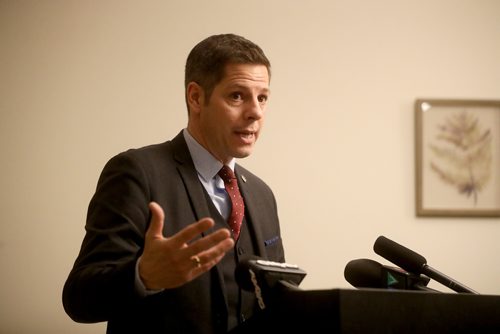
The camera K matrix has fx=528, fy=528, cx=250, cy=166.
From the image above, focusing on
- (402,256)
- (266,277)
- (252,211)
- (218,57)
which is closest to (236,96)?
(218,57)

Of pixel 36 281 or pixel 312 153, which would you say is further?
pixel 312 153

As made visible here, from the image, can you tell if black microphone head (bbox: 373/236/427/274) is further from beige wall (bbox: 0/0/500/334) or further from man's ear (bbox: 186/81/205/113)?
beige wall (bbox: 0/0/500/334)

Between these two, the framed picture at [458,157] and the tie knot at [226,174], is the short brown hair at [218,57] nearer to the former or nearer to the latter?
the tie knot at [226,174]

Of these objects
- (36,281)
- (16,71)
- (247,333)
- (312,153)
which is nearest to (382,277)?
(247,333)

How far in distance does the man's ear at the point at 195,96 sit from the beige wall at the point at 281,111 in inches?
42.7

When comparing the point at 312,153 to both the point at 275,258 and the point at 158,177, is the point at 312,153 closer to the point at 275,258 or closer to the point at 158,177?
the point at 275,258

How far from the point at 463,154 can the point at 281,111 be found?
1058 millimetres

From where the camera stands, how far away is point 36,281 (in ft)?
8.85

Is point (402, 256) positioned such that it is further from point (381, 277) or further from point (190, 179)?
point (190, 179)

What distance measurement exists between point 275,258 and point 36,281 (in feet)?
4.97

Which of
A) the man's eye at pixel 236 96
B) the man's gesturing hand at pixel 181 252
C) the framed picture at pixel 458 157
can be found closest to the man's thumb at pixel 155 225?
the man's gesturing hand at pixel 181 252

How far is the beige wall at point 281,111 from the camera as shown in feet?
8.98

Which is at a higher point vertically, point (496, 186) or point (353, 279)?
point (496, 186)

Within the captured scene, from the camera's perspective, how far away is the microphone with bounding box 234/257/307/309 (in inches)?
37.4
